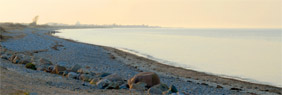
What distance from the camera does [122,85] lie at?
37.7ft

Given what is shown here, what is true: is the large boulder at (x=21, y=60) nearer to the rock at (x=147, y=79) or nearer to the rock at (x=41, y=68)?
the rock at (x=41, y=68)

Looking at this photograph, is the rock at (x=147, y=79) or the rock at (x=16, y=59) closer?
the rock at (x=147, y=79)

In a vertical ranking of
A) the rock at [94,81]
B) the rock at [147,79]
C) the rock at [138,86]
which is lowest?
the rock at [94,81]

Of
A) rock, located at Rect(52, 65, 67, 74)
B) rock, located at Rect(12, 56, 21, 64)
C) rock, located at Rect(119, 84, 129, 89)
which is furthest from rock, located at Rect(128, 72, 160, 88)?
rock, located at Rect(12, 56, 21, 64)

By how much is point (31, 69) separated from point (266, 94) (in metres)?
13.1

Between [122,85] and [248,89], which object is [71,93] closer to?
[122,85]

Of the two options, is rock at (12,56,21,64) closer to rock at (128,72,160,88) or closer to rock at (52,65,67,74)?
rock at (52,65,67,74)

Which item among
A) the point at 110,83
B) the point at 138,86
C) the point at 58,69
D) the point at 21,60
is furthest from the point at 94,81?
the point at 21,60

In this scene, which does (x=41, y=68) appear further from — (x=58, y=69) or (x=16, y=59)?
(x=16, y=59)

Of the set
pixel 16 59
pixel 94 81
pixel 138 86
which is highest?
pixel 16 59

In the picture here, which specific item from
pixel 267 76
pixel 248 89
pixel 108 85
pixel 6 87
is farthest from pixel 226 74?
pixel 6 87

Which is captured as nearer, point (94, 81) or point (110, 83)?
point (110, 83)

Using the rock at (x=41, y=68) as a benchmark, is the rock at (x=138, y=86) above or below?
above

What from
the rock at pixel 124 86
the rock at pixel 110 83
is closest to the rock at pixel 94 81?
the rock at pixel 110 83
